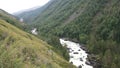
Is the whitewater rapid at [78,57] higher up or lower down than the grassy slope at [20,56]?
higher up

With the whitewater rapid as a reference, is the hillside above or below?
below

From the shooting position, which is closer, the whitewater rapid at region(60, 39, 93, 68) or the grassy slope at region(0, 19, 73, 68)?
the grassy slope at region(0, 19, 73, 68)

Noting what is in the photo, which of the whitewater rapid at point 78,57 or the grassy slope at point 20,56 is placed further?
the whitewater rapid at point 78,57

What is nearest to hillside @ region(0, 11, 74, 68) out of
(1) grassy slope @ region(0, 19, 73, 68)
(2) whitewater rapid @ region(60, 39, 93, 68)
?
(1) grassy slope @ region(0, 19, 73, 68)

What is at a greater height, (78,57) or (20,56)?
(78,57)

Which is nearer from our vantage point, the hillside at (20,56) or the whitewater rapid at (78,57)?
the hillside at (20,56)

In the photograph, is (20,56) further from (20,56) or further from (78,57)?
(78,57)

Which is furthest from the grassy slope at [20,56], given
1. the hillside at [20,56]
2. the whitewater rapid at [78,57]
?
the whitewater rapid at [78,57]

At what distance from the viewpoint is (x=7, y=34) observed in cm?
11294

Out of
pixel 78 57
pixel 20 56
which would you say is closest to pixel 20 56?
pixel 20 56

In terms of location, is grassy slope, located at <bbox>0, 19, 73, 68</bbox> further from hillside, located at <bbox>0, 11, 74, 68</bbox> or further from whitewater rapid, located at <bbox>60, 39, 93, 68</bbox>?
whitewater rapid, located at <bbox>60, 39, 93, 68</bbox>

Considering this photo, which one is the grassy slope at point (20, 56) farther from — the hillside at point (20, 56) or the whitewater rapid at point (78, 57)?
the whitewater rapid at point (78, 57)

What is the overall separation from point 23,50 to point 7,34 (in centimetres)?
1695

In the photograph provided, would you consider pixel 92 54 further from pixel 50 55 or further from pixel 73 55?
pixel 50 55
